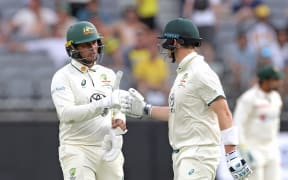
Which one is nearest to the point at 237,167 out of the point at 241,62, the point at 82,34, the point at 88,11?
the point at 82,34

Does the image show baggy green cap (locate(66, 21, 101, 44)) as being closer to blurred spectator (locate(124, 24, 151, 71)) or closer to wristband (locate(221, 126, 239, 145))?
wristband (locate(221, 126, 239, 145))

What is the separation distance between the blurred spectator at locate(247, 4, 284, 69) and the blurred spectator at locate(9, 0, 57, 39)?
313 centimetres

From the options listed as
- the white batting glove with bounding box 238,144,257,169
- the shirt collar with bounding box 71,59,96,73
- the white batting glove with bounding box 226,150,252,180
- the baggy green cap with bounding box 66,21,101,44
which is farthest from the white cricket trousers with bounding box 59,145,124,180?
the white batting glove with bounding box 238,144,257,169

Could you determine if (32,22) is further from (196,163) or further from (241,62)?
(196,163)

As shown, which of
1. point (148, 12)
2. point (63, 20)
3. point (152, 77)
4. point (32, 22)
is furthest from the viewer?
point (148, 12)

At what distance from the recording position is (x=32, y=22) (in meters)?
13.7

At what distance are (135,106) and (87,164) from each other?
0.66 metres

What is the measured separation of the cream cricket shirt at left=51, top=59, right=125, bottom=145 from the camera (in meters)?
7.97

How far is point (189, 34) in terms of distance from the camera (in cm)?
763

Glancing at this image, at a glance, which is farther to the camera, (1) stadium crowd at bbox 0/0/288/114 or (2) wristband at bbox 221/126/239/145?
(1) stadium crowd at bbox 0/0/288/114

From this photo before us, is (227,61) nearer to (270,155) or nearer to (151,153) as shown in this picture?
(151,153)

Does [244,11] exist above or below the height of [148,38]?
above

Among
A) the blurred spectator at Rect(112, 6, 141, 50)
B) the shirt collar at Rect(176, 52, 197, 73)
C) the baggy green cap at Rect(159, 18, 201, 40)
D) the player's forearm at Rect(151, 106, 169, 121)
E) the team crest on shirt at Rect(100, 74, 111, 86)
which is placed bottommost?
the blurred spectator at Rect(112, 6, 141, 50)

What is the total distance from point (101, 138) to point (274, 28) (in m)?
7.21
